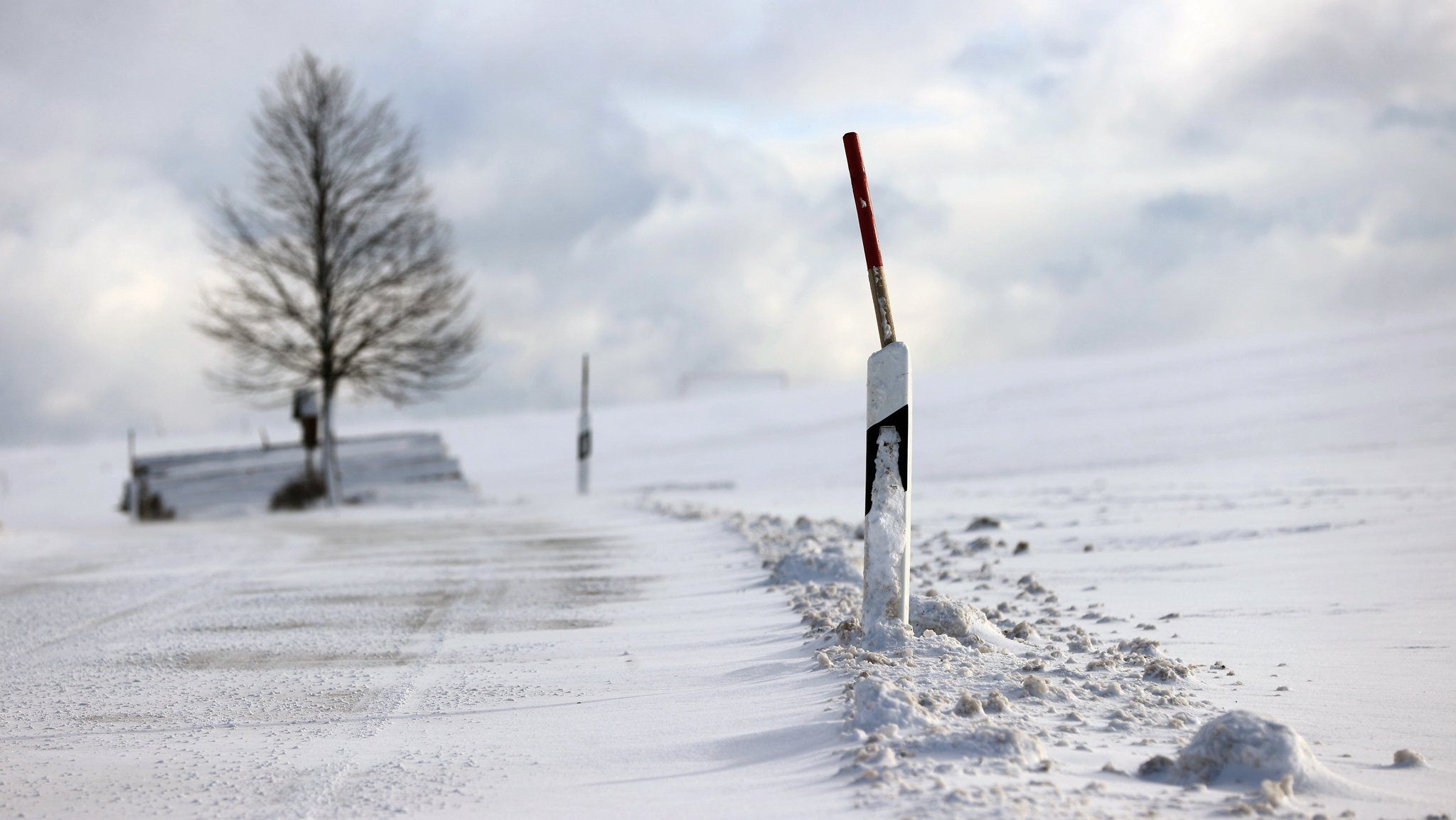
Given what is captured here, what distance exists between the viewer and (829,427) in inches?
1342

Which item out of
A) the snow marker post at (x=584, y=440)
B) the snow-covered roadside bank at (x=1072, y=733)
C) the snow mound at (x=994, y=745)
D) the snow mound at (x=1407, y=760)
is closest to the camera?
the snow-covered roadside bank at (x=1072, y=733)

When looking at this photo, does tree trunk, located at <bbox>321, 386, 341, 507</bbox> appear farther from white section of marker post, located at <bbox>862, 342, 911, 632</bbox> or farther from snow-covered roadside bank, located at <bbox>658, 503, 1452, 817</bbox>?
white section of marker post, located at <bbox>862, 342, 911, 632</bbox>

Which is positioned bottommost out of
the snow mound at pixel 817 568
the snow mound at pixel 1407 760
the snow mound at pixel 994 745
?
the snow mound at pixel 1407 760

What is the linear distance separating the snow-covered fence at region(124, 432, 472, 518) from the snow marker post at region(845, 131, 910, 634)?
1994 centimetres

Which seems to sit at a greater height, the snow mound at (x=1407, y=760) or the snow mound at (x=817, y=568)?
the snow mound at (x=817, y=568)

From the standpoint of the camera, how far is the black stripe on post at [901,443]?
390 cm

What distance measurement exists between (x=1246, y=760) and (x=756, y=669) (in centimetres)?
182

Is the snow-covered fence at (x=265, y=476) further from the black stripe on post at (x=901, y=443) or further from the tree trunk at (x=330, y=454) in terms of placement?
the black stripe on post at (x=901, y=443)

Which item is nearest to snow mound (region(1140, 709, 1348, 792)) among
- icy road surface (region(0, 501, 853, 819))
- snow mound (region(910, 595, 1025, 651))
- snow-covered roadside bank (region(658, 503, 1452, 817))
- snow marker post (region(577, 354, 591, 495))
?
snow-covered roadside bank (region(658, 503, 1452, 817))

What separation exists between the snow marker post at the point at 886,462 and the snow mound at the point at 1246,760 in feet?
4.13

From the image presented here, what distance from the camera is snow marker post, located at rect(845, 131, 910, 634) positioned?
3926 mm

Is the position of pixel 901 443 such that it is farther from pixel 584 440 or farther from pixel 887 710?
pixel 584 440

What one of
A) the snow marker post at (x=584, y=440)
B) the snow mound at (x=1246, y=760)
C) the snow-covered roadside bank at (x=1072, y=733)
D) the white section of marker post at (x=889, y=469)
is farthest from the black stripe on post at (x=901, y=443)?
the snow marker post at (x=584, y=440)

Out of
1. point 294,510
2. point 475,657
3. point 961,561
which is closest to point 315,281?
point 294,510
